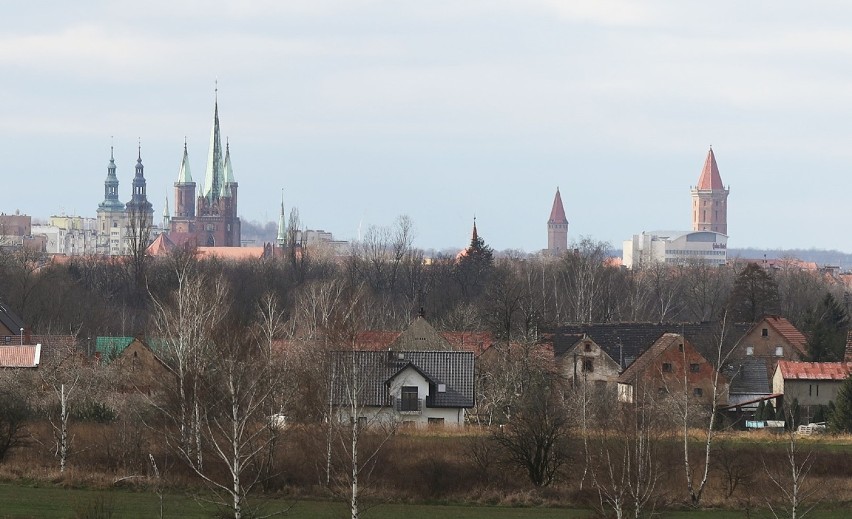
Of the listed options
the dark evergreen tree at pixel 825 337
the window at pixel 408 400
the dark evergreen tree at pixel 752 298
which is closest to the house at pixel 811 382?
the dark evergreen tree at pixel 825 337

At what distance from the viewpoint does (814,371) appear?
197 ft

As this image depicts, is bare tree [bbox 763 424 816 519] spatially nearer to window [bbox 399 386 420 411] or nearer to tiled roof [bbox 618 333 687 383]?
window [bbox 399 386 420 411]

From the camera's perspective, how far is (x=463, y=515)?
3503 centimetres

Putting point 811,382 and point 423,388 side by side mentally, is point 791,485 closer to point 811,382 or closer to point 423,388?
point 423,388

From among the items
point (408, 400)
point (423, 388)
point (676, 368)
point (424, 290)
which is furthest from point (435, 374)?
point (424, 290)

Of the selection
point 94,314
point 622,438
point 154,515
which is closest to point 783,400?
point 622,438

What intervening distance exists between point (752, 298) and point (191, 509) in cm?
5145

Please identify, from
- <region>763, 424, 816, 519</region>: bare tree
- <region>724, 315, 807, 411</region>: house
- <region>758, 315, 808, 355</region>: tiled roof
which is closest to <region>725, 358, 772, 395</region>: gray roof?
<region>724, 315, 807, 411</region>: house

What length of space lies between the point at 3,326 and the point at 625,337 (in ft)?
82.6

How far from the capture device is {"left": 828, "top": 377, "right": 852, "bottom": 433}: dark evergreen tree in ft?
167

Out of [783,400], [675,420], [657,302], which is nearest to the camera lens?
[675,420]

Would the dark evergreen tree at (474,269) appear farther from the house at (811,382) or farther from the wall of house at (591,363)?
the house at (811,382)

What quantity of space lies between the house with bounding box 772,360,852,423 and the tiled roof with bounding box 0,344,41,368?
24996mm

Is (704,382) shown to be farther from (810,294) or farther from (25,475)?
(810,294)
